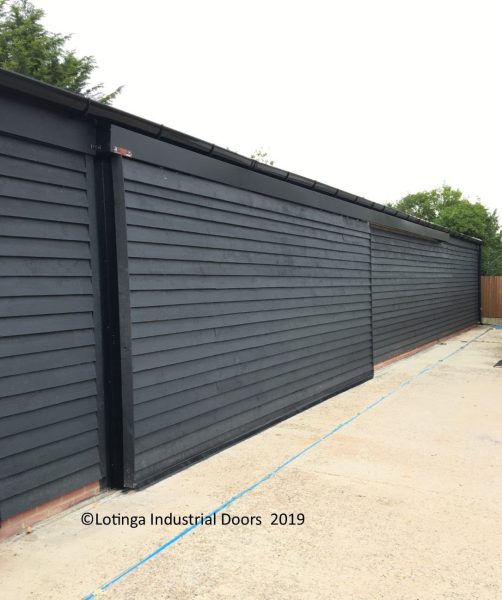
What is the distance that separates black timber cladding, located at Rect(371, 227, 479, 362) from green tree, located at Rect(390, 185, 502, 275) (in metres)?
5.25

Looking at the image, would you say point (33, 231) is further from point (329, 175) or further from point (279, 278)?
point (329, 175)

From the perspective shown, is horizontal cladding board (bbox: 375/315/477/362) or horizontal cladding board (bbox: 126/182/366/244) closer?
horizontal cladding board (bbox: 126/182/366/244)

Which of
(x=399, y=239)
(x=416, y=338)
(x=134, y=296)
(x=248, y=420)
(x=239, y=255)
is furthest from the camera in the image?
(x=416, y=338)

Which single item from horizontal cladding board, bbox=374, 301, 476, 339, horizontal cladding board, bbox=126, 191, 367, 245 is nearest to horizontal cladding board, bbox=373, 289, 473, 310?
Answer: horizontal cladding board, bbox=374, 301, 476, 339

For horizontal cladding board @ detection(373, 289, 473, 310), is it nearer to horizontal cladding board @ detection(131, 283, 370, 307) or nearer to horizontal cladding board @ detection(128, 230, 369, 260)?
horizontal cladding board @ detection(131, 283, 370, 307)

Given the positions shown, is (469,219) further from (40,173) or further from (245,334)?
(40,173)

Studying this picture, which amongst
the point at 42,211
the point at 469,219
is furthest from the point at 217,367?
the point at 469,219

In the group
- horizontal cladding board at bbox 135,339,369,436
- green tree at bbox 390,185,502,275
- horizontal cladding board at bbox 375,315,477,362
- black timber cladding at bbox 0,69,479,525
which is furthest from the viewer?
green tree at bbox 390,185,502,275

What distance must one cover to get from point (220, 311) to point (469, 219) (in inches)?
945

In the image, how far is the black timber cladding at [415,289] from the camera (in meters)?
9.11

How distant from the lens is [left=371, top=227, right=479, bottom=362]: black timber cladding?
9.11m

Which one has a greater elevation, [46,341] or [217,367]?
[46,341]

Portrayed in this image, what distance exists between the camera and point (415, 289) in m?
11.0

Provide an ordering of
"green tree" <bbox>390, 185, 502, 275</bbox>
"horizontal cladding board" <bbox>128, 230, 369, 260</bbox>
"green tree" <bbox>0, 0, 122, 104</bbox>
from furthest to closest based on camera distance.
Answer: "green tree" <bbox>0, 0, 122, 104</bbox>, "green tree" <bbox>390, 185, 502, 275</bbox>, "horizontal cladding board" <bbox>128, 230, 369, 260</bbox>
